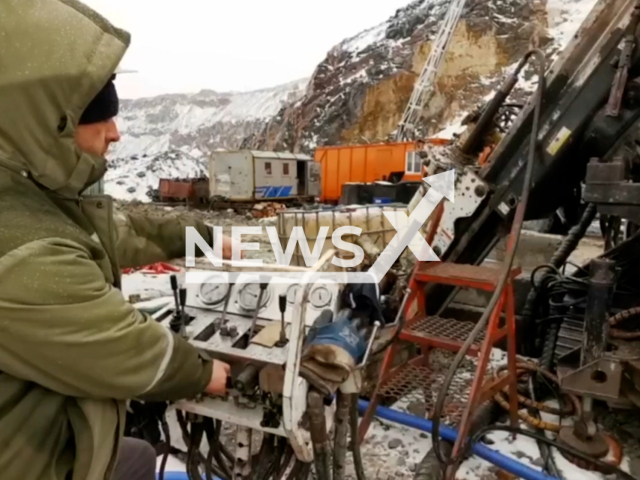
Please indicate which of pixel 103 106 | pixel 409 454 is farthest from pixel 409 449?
pixel 103 106

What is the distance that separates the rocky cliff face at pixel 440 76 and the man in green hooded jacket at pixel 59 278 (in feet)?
66.3

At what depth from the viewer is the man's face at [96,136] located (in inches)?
39.9

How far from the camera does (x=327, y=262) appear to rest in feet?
4.39

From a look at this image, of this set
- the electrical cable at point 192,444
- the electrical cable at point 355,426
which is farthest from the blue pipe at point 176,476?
the electrical cable at point 355,426

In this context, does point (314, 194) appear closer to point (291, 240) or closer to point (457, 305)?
point (291, 240)

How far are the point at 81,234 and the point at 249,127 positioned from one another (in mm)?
26222

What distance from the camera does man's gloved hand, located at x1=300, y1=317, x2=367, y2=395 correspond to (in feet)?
4.14

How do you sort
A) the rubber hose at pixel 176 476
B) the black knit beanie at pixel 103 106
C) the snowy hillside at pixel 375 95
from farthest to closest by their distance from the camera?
the snowy hillside at pixel 375 95, the rubber hose at pixel 176 476, the black knit beanie at pixel 103 106

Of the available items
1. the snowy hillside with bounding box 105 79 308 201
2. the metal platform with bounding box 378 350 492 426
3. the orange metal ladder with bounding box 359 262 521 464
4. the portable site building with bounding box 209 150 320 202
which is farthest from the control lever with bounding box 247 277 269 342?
the snowy hillside with bounding box 105 79 308 201

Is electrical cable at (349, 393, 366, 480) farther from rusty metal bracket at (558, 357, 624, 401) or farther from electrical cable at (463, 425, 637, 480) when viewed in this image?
rusty metal bracket at (558, 357, 624, 401)

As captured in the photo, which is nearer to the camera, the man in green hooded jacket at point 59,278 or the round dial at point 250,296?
the man in green hooded jacket at point 59,278

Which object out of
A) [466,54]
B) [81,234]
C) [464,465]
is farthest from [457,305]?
[466,54]

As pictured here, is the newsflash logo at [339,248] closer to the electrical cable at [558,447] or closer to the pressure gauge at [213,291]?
the pressure gauge at [213,291]

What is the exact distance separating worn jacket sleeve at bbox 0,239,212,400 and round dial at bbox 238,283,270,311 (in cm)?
50
